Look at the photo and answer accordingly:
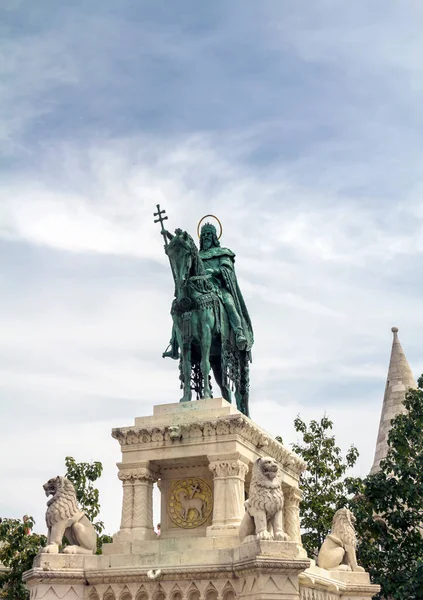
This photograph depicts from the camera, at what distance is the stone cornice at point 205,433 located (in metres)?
15.8

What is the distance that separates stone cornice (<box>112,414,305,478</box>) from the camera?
15.8 m

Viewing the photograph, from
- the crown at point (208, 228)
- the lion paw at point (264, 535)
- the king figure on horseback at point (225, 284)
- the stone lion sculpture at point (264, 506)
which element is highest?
the crown at point (208, 228)

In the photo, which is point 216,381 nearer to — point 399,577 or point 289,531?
point 289,531

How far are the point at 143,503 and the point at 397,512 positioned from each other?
37.1ft

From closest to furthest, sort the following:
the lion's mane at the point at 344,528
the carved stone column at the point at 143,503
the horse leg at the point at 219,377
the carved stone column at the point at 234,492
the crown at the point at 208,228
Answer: the carved stone column at the point at 234,492, the carved stone column at the point at 143,503, the lion's mane at the point at 344,528, the horse leg at the point at 219,377, the crown at the point at 208,228

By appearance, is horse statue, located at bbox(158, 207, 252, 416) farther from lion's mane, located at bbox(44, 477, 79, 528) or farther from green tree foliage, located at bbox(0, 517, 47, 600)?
green tree foliage, located at bbox(0, 517, 47, 600)

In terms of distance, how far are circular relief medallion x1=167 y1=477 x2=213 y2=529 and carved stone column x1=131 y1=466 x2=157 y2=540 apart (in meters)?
0.49

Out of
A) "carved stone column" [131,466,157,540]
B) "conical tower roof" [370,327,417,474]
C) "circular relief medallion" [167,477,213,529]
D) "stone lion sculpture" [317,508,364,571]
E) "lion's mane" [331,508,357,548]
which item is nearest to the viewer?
"carved stone column" [131,466,157,540]

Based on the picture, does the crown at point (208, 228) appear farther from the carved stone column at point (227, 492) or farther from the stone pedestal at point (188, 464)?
the carved stone column at point (227, 492)

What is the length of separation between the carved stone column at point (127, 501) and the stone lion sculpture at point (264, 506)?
267 centimetres

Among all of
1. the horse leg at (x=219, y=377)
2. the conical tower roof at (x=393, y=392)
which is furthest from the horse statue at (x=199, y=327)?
the conical tower roof at (x=393, y=392)

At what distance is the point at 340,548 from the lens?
17.6 metres

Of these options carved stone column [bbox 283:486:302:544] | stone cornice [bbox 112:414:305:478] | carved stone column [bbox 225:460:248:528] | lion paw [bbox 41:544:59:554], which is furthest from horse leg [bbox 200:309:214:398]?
lion paw [bbox 41:544:59:554]

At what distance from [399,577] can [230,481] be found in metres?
10.6
